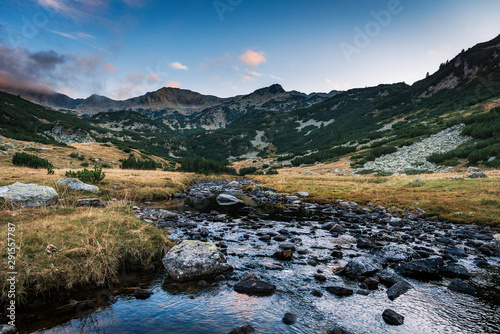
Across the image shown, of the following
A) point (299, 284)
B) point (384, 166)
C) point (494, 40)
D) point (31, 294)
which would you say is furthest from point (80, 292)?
point (494, 40)

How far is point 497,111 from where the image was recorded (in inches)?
2272

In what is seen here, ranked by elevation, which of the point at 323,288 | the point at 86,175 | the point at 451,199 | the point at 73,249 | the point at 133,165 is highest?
the point at 133,165

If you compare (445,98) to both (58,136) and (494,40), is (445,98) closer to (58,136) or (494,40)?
(494,40)

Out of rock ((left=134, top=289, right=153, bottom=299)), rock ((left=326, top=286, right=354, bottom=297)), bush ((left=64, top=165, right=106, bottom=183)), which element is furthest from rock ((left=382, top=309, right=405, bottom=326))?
bush ((left=64, top=165, right=106, bottom=183))

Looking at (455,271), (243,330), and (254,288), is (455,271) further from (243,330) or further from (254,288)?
(243,330)

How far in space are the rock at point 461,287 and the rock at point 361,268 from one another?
1977mm

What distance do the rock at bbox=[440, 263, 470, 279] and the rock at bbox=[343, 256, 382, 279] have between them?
7.11 ft

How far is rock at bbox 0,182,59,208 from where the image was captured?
1167 centimetres

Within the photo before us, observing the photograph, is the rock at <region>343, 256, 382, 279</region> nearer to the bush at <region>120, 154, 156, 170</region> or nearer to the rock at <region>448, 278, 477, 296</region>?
the rock at <region>448, 278, 477, 296</region>

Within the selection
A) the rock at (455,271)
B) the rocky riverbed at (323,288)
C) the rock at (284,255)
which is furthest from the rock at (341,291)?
the rock at (455,271)

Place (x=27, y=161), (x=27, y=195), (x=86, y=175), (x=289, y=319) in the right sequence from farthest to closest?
(x=27, y=161) → (x=86, y=175) → (x=27, y=195) → (x=289, y=319)

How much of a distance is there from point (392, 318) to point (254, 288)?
12.0 ft

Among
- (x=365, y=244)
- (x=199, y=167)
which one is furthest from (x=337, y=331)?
(x=199, y=167)

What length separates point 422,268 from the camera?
26.1ft
